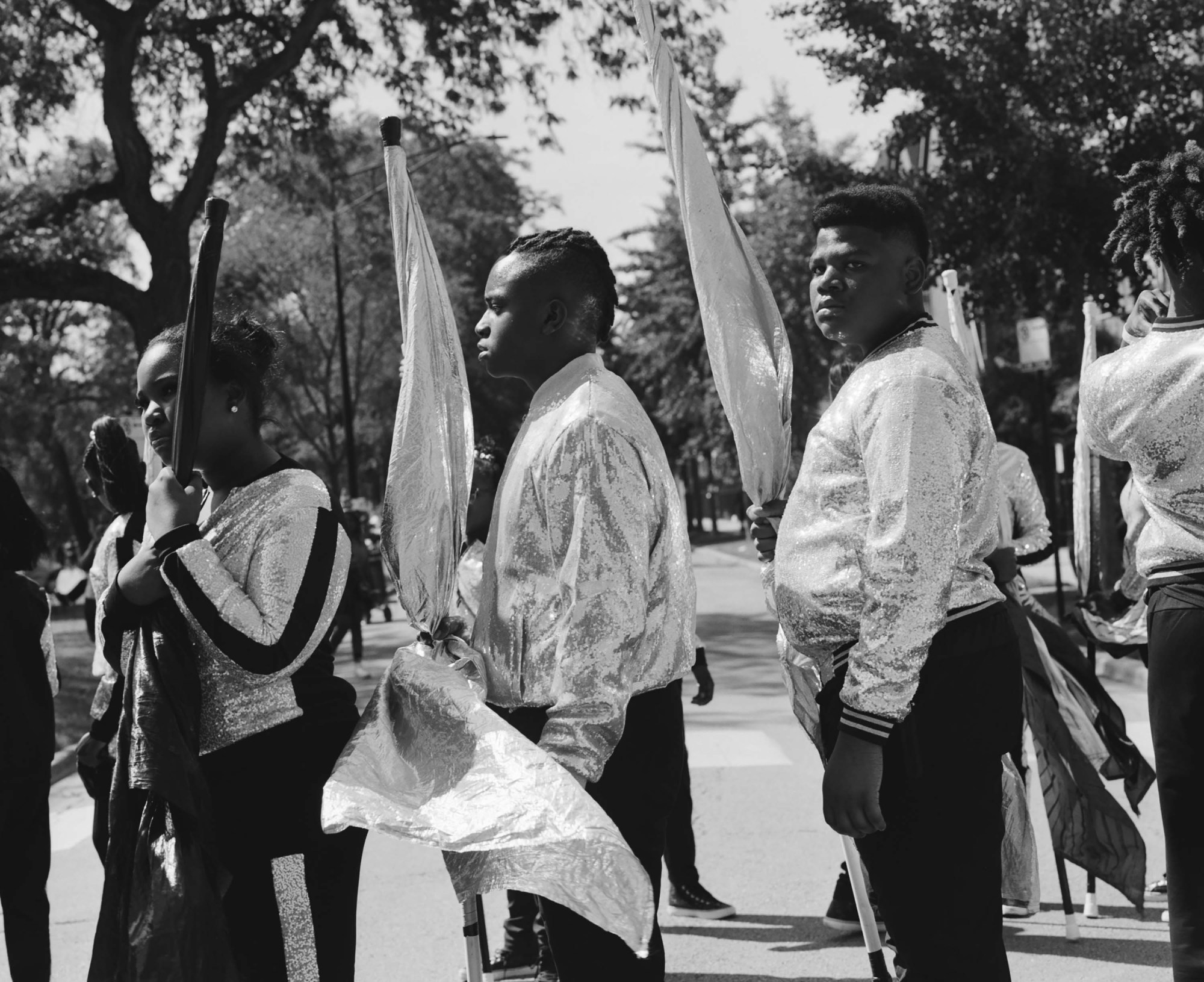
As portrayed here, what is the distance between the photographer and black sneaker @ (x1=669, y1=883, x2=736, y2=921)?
536 centimetres

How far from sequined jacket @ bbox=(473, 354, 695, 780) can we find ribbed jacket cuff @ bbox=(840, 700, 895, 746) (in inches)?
16.2

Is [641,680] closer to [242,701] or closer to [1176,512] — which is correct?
[242,701]

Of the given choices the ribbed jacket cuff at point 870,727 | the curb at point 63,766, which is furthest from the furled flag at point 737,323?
the curb at point 63,766

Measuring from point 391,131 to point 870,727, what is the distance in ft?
5.20

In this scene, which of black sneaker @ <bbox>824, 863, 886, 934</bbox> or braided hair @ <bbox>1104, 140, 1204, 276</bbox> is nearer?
braided hair @ <bbox>1104, 140, 1204, 276</bbox>

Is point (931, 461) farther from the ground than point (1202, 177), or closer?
closer

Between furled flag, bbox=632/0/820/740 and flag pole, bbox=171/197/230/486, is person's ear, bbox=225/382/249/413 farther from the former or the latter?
furled flag, bbox=632/0/820/740

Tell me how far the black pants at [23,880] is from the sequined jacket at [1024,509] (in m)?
3.63

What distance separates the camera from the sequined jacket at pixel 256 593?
8.81ft

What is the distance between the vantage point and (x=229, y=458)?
2.92m

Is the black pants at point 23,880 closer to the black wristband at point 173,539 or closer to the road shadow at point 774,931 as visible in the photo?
the black wristband at point 173,539

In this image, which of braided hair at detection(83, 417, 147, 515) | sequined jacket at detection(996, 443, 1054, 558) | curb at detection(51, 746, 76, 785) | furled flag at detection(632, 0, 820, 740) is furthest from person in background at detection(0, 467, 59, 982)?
curb at detection(51, 746, 76, 785)

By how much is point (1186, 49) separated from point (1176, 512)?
495 inches

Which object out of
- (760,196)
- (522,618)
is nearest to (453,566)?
(522,618)
